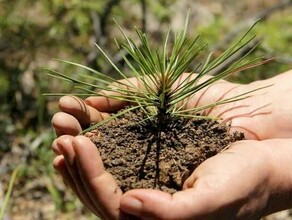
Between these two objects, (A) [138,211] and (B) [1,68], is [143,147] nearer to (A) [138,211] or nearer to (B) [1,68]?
(A) [138,211]

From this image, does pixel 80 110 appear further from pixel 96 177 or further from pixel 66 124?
pixel 96 177

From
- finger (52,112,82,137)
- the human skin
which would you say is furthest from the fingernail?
finger (52,112,82,137)

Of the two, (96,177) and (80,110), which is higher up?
(80,110)

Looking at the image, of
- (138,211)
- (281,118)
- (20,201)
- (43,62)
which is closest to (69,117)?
(138,211)

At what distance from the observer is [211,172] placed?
1186 millimetres

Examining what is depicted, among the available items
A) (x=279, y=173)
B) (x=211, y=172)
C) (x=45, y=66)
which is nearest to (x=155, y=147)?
(x=211, y=172)

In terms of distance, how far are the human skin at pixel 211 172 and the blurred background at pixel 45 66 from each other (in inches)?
34.0

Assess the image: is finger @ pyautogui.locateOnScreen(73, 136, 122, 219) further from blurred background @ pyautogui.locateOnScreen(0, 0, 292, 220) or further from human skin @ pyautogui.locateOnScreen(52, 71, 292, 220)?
blurred background @ pyautogui.locateOnScreen(0, 0, 292, 220)

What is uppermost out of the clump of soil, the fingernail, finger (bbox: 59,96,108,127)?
finger (bbox: 59,96,108,127)

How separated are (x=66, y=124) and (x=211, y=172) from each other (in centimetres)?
40

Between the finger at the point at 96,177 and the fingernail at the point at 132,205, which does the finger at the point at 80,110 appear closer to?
the finger at the point at 96,177

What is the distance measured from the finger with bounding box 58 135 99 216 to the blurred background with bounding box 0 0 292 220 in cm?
81

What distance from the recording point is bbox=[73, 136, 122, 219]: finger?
119cm

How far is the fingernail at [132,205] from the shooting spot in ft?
3.66
